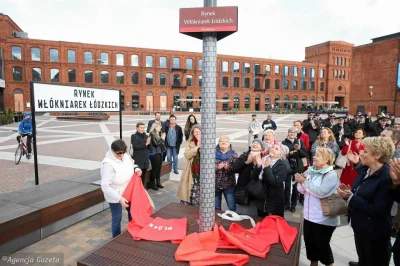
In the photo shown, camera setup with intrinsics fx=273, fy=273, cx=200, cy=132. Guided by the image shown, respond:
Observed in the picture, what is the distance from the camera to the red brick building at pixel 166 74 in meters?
45.3

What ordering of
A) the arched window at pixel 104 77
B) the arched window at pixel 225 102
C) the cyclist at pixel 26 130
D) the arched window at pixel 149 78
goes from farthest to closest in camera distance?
1. the arched window at pixel 225 102
2. the arched window at pixel 149 78
3. the arched window at pixel 104 77
4. the cyclist at pixel 26 130

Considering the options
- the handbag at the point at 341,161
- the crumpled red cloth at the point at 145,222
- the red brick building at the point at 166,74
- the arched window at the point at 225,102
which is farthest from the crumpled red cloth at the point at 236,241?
the arched window at the point at 225,102

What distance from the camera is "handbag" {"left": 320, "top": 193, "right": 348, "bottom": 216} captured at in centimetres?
309

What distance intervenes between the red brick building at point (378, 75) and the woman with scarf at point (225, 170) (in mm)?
42674

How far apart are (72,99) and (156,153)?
2.20 m

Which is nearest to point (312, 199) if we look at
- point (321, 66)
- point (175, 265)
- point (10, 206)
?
point (175, 265)

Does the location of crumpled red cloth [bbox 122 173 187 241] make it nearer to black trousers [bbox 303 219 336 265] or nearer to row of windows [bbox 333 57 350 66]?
black trousers [bbox 303 219 336 265]

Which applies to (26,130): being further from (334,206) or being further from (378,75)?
(378,75)

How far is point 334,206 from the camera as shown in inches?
122

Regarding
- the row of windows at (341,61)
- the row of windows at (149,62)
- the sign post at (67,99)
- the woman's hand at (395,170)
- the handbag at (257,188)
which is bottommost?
the handbag at (257,188)

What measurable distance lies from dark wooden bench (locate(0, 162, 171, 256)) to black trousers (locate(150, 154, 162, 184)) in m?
1.42

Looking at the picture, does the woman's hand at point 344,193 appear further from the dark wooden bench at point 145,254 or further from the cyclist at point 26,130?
the cyclist at point 26,130

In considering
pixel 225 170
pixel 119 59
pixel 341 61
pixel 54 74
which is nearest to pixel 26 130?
pixel 225 170

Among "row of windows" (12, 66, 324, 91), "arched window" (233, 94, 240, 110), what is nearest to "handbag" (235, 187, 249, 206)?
"row of windows" (12, 66, 324, 91)
